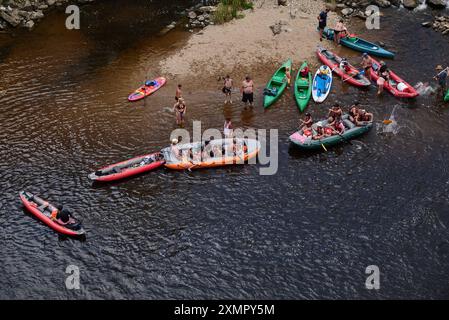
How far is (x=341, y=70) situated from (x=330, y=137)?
24.2 feet

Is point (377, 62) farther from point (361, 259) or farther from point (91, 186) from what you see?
point (91, 186)

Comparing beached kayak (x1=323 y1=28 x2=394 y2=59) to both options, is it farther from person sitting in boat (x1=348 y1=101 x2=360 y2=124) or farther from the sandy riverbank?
person sitting in boat (x1=348 y1=101 x2=360 y2=124)

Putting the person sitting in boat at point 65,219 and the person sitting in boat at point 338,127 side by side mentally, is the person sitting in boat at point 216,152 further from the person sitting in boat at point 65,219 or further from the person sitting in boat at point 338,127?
the person sitting in boat at point 65,219

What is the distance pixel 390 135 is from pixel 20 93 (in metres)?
22.3

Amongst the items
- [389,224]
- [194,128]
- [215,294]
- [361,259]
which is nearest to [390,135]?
[389,224]

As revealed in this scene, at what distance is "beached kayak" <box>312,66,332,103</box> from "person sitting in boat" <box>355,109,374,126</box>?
3133 millimetres

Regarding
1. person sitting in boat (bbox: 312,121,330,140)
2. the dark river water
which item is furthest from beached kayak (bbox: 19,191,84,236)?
person sitting in boat (bbox: 312,121,330,140)

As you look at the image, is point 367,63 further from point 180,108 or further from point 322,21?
point 180,108

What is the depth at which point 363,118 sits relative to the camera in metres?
27.2

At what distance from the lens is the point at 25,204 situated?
22953 millimetres

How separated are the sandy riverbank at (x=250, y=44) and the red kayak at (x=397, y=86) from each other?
5.01 m

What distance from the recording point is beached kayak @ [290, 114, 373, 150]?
84.9ft

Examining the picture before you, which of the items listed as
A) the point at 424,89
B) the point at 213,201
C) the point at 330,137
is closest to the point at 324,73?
the point at 424,89

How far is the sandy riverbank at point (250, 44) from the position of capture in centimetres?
3306
